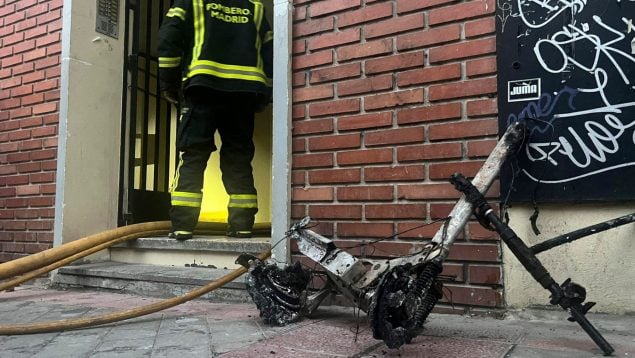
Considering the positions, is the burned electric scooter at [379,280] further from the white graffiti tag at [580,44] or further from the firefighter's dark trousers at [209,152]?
the firefighter's dark trousers at [209,152]

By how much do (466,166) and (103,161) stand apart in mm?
3460

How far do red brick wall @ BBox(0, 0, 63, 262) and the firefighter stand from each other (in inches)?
46.0

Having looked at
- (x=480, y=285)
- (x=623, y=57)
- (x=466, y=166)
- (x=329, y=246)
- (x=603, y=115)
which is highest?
(x=623, y=57)

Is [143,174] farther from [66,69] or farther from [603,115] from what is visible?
[603,115]

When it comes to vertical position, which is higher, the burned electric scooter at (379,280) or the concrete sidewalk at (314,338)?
the burned electric scooter at (379,280)

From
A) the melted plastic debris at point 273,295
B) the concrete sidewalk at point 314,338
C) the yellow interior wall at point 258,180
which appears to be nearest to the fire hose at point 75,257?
the concrete sidewalk at point 314,338

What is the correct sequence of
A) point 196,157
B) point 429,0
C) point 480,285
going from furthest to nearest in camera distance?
point 196,157 < point 429,0 < point 480,285

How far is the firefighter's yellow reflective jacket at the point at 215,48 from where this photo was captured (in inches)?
166

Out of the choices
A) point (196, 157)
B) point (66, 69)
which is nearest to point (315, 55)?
point (196, 157)

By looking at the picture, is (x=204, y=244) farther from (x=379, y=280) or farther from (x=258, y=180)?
(x=258, y=180)

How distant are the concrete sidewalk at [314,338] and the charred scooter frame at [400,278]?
Result: 15cm

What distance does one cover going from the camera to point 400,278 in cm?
207

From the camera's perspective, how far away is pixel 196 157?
449cm

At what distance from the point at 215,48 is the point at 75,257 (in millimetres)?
1946
